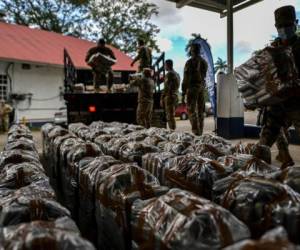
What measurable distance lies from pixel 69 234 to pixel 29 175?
1.02 m

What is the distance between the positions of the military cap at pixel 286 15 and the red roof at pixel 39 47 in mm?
12485

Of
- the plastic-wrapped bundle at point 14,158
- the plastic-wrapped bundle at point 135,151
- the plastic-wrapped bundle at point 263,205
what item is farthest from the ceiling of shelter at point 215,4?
the plastic-wrapped bundle at point 263,205

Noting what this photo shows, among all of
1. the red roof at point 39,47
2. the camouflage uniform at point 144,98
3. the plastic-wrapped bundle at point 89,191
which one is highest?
the red roof at point 39,47

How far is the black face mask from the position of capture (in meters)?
3.87

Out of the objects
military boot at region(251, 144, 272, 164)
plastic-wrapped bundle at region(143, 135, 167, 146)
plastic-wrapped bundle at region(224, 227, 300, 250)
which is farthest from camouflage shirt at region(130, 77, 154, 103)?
plastic-wrapped bundle at region(224, 227, 300, 250)

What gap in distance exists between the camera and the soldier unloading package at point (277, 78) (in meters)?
3.63

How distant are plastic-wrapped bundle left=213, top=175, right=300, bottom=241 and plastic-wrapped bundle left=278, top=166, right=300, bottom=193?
0.26m

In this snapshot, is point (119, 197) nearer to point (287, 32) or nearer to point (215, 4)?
point (287, 32)

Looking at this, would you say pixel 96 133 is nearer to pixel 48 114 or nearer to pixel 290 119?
pixel 290 119

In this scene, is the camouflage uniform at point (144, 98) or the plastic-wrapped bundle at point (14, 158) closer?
the plastic-wrapped bundle at point (14, 158)

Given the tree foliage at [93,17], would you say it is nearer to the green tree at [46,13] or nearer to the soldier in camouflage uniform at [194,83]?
the green tree at [46,13]

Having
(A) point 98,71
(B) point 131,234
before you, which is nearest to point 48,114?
(A) point 98,71

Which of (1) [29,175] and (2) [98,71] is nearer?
(1) [29,175]

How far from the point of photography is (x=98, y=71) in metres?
10.1
